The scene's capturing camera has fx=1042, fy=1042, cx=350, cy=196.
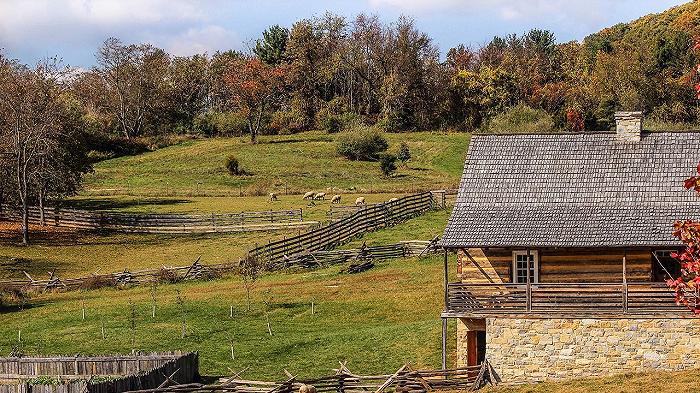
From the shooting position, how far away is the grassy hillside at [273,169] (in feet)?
264

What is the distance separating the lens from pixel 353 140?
92938 mm

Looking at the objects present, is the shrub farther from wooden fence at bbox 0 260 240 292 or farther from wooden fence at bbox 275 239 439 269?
→ wooden fence at bbox 0 260 240 292

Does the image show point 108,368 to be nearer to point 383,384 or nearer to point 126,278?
point 383,384

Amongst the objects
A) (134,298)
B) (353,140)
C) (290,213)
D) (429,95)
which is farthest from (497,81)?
(134,298)

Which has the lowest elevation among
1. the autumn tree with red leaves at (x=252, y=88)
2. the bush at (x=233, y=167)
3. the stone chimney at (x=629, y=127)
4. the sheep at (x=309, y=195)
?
the sheep at (x=309, y=195)

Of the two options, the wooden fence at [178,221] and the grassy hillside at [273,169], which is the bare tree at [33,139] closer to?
the wooden fence at [178,221]

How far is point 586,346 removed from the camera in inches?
1125

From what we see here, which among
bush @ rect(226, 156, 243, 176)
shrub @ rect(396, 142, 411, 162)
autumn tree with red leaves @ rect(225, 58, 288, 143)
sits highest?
autumn tree with red leaves @ rect(225, 58, 288, 143)

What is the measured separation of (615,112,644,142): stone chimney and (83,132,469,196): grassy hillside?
140 ft

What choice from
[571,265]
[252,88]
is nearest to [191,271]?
[571,265]

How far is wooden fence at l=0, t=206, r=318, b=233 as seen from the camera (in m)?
63.5

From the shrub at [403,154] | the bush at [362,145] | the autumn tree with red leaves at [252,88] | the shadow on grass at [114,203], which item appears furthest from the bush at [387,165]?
the autumn tree with red leaves at [252,88]

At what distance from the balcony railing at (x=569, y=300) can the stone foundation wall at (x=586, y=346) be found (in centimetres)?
30

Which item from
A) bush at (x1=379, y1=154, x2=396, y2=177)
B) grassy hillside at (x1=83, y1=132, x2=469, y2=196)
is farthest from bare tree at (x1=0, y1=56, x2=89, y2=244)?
bush at (x1=379, y1=154, x2=396, y2=177)
